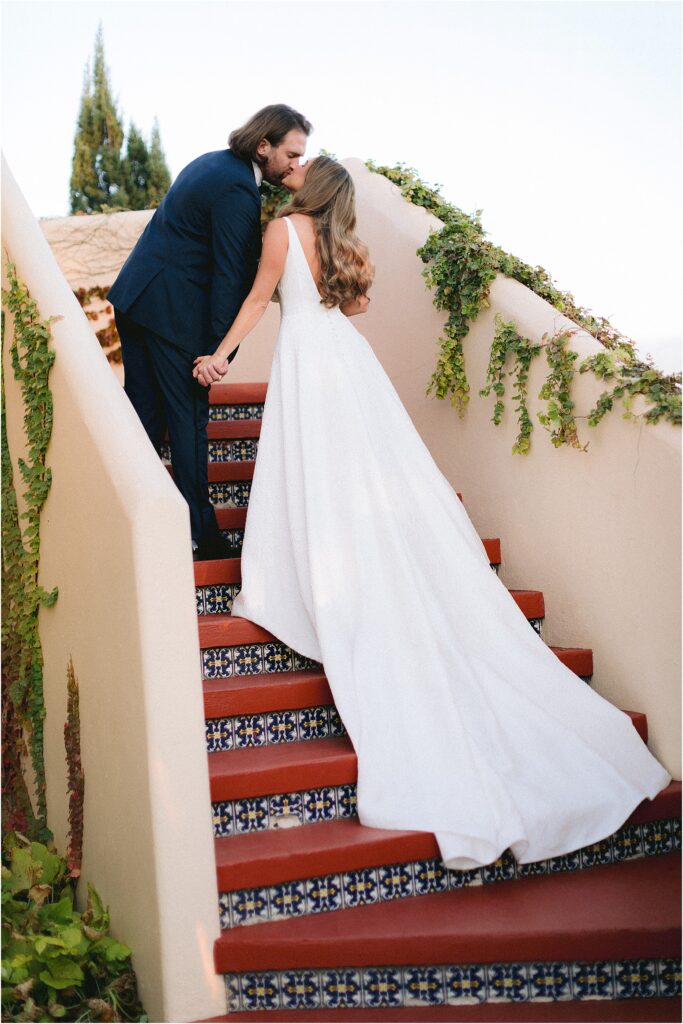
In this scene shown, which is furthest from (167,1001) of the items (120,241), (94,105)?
(94,105)

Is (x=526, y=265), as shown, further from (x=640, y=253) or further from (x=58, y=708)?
(x=58, y=708)

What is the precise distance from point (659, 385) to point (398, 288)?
1843 millimetres

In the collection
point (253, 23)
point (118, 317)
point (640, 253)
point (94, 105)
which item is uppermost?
point (94, 105)

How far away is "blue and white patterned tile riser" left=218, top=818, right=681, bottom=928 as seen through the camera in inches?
96.0

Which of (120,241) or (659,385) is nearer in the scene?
(659,385)

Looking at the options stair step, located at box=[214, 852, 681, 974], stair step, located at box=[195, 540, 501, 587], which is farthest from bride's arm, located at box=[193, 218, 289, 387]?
stair step, located at box=[214, 852, 681, 974]

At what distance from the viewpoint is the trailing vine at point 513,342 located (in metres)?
3.17

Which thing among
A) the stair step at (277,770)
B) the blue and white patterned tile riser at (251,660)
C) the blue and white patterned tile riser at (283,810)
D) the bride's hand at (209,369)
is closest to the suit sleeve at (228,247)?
the bride's hand at (209,369)

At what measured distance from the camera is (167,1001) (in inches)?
90.3

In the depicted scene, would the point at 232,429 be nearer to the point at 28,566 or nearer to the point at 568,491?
the point at 28,566

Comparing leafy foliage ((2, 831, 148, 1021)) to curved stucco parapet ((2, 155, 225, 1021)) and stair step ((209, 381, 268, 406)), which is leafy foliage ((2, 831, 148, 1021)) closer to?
curved stucco parapet ((2, 155, 225, 1021))

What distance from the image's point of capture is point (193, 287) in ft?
11.5

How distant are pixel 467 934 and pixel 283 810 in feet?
2.15

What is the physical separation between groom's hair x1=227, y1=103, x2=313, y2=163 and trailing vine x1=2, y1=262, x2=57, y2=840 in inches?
40.5
